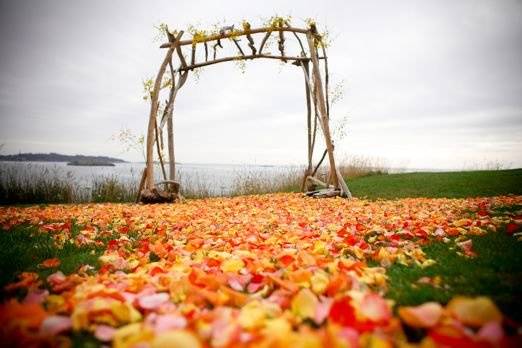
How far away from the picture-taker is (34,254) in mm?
2871

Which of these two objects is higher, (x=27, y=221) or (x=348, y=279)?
(x=348, y=279)

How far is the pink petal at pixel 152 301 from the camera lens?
1498 millimetres

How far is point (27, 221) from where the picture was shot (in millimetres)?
4848

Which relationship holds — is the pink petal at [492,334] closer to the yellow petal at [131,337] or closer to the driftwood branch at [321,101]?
the yellow petal at [131,337]

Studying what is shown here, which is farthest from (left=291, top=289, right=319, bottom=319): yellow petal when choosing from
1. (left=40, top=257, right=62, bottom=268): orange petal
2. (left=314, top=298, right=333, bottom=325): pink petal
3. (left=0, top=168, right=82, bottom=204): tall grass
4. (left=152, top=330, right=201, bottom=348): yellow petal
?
(left=0, top=168, right=82, bottom=204): tall grass

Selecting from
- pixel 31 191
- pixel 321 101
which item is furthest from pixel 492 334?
pixel 31 191

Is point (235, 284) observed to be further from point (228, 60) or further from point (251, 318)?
point (228, 60)

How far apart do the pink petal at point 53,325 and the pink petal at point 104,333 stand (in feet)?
0.38

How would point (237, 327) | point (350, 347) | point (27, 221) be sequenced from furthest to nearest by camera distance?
1. point (27, 221)
2. point (237, 327)
3. point (350, 347)

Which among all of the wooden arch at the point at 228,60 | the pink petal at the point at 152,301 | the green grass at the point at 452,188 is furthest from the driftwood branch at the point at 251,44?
the pink petal at the point at 152,301

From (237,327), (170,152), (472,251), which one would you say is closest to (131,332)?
(237,327)

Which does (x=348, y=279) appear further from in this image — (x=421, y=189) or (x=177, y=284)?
(x=421, y=189)

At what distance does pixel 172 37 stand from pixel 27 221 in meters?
5.26

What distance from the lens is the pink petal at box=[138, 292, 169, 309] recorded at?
150 centimetres
